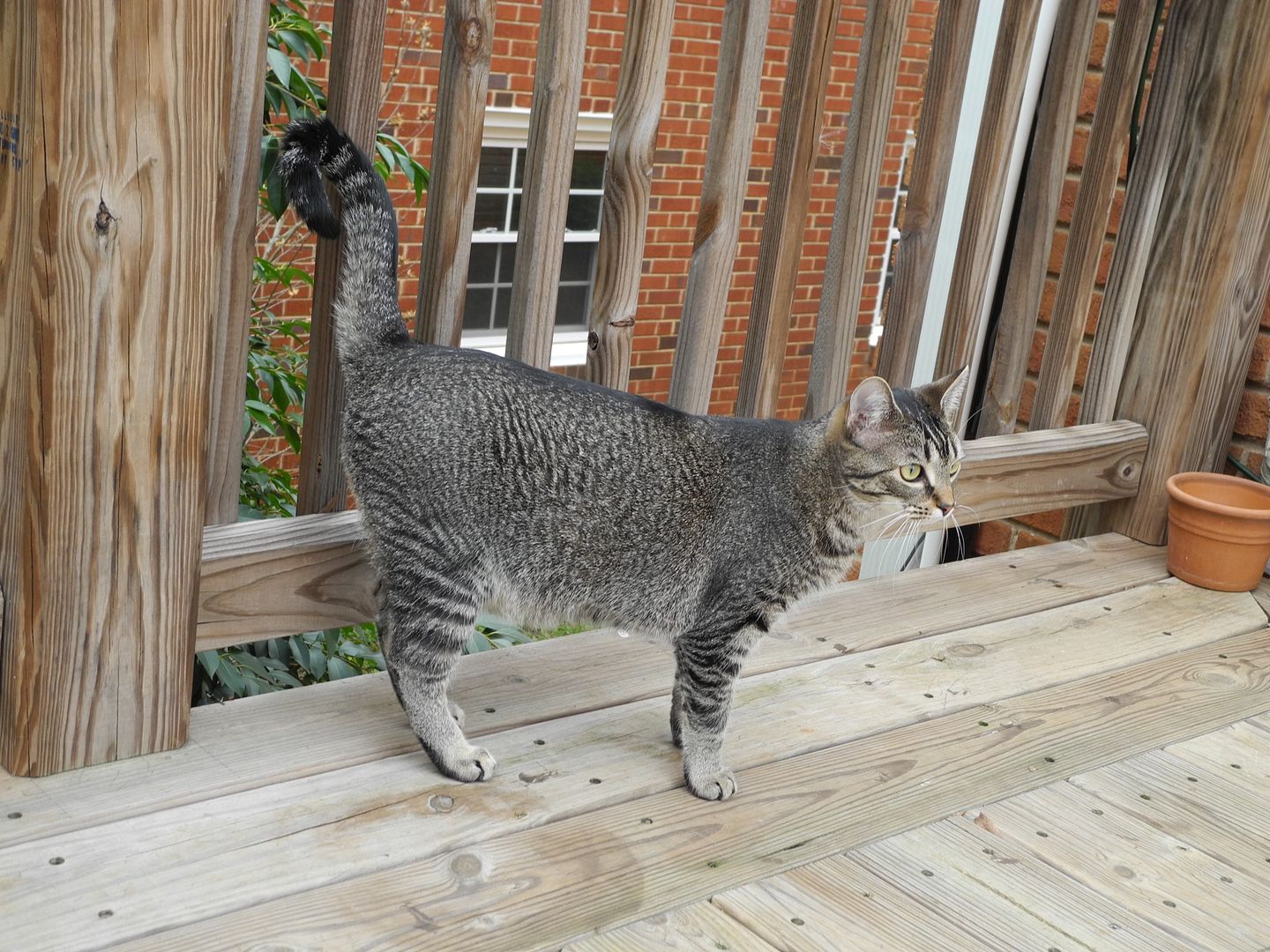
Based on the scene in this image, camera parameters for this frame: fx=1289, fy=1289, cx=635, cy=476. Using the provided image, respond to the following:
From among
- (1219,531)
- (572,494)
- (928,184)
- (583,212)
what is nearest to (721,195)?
(928,184)

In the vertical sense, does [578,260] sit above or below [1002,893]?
above

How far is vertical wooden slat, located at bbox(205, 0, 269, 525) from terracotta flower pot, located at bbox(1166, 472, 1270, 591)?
2.68 metres

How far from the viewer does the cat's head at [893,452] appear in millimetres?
2494

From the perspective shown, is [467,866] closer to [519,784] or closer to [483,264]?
[519,784]

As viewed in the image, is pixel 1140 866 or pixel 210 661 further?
pixel 210 661

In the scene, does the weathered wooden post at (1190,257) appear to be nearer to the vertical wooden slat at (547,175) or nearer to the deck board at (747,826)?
the deck board at (747,826)

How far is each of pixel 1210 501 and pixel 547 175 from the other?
237cm

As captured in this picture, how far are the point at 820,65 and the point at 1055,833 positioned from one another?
5.42ft

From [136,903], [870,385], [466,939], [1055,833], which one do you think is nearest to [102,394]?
[136,903]

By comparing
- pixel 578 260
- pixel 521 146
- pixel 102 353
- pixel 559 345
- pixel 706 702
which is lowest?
pixel 559 345

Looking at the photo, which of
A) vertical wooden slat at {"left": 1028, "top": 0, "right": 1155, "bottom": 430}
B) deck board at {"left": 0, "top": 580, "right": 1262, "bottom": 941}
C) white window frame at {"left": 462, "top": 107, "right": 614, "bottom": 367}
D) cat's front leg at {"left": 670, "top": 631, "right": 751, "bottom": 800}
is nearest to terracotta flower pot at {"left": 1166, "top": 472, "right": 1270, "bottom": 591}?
deck board at {"left": 0, "top": 580, "right": 1262, "bottom": 941}

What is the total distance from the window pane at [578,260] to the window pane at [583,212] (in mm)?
121

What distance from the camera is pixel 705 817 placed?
237 cm

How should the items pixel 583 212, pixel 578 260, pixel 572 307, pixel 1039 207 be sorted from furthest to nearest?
pixel 572 307
pixel 578 260
pixel 583 212
pixel 1039 207
